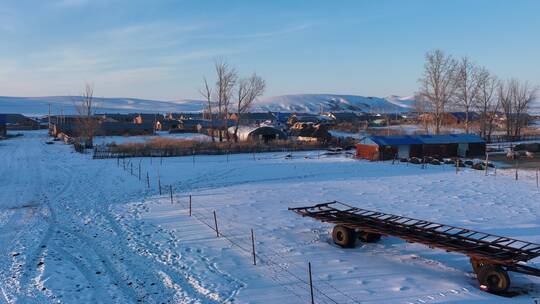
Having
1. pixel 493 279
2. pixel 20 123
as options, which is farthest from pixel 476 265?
pixel 20 123

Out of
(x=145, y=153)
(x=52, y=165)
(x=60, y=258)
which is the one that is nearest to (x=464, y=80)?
(x=145, y=153)

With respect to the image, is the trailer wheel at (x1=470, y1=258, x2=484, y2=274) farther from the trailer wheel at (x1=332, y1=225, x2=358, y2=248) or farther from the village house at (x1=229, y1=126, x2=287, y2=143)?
the village house at (x1=229, y1=126, x2=287, y2=143)

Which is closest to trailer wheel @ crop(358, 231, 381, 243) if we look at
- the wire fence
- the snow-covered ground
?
the snow-covered ground

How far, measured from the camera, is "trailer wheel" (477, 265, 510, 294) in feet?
32.6

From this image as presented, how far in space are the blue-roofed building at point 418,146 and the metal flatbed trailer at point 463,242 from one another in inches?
1000

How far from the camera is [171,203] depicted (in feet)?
65.6

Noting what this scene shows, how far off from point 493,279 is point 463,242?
1723 mm

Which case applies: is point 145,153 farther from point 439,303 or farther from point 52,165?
point 439,303

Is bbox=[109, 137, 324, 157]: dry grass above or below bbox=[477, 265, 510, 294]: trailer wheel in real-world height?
above

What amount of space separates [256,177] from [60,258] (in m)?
17.8

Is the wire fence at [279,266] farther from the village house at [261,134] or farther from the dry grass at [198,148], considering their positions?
the village house at [261,134]

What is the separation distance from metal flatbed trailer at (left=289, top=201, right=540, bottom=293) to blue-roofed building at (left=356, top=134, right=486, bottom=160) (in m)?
25.4

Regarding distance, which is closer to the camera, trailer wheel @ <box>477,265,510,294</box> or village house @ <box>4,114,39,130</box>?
trailer wheel @ <box>477,265,510,294</box>

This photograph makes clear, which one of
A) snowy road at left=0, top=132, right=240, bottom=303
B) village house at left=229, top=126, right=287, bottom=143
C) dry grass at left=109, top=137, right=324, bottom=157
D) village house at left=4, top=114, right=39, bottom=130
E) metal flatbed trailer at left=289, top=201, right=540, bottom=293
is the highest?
village house at left=4, top=114, right=39, bottom=130
